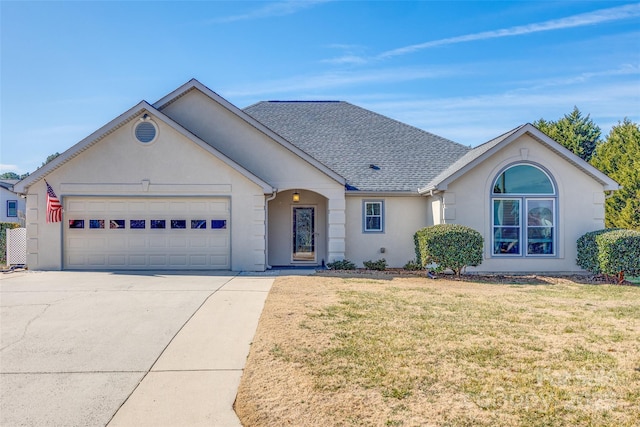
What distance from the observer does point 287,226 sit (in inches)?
664

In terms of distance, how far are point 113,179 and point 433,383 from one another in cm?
1285

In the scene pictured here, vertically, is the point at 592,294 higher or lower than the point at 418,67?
lower

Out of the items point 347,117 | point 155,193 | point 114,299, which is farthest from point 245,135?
point 114,299

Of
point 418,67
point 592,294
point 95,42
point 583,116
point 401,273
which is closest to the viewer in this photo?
point 592,294

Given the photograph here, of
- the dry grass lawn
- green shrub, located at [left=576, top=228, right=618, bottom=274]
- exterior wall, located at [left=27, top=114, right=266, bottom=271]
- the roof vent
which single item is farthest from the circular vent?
green shrub, located at [left=576, top=228, right=618, bottom=274]

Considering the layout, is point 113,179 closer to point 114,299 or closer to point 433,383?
point 114,299

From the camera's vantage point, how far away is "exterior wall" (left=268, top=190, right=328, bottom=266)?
16.8 meters

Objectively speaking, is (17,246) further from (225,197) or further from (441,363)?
A: (441,363)

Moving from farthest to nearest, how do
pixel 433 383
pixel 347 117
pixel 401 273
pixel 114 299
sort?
pixel 347 117
pixel 401 273
pixel 114 299
pixel 433 383

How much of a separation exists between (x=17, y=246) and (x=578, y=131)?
39571 mm

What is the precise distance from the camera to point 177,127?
549 inches

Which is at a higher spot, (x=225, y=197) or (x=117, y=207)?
(x=225, y=197)

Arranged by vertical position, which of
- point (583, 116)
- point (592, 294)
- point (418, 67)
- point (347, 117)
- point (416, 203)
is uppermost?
point (583, 116)

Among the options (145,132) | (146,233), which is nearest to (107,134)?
(145,132)
